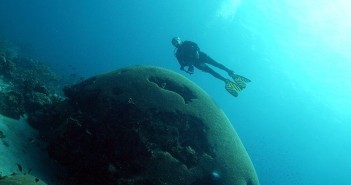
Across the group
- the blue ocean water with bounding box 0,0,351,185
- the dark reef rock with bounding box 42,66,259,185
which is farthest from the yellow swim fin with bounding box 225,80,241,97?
the blue ocean water with bounding box 0,0,351,185

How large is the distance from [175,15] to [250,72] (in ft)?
119

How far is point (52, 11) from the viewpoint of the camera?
156625 millimetres

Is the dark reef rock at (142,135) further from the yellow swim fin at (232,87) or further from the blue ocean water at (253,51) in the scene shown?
the blue ocean water at (253,51)

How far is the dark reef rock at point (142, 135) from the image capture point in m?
Answer: 7.61

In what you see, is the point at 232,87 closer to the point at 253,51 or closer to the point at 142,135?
the point at 142,135

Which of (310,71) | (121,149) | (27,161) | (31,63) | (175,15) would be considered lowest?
(27,161)

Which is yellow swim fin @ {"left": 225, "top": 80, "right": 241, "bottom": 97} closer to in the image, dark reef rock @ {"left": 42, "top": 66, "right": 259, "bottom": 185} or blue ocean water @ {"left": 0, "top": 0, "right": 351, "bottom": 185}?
dark reef rock @ {"left": 42, "top": 66, "right": 259, "bottom": 185}

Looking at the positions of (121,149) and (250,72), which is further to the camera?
(250,72)

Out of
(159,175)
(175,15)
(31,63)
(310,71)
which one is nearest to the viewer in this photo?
(159,175)

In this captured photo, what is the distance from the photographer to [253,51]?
253 feet

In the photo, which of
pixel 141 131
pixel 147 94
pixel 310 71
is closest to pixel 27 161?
pixel 141 131

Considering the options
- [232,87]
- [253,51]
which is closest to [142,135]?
[232,87]

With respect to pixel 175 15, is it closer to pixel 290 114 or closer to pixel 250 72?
pixel 250 72

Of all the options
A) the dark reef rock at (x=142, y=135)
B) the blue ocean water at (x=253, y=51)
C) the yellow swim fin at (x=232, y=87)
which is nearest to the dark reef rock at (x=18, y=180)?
the dark reef rock at (x=142, y=135)
